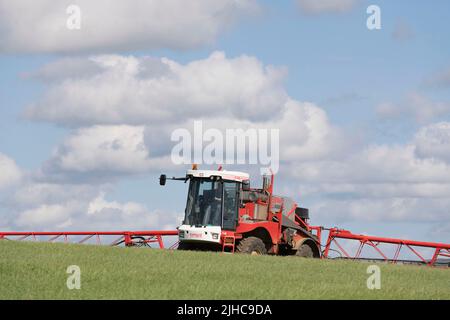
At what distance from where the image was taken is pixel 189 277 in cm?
2003

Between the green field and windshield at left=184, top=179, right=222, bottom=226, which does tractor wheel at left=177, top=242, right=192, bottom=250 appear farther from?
the green field

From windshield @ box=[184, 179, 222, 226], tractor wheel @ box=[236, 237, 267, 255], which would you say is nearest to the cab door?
windshield @ box=[184, 179, 222, 226]

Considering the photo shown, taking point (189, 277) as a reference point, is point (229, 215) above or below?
above

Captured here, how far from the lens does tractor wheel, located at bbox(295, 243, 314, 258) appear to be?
31.9 metres

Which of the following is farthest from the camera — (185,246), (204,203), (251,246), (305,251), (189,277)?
(305,251)

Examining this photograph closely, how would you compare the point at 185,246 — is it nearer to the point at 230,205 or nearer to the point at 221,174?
the point at 230,205

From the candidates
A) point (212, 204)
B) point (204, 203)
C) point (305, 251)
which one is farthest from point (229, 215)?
point (305, 251)

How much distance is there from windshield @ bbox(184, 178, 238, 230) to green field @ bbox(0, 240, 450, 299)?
1758 mm

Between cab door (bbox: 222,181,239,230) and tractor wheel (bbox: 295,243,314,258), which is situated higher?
cab door (bbox: 222,181,239,230)

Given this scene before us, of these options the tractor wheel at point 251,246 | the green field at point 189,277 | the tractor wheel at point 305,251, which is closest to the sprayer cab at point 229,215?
the tractor wheel at point 251,246

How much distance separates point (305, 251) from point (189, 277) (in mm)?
12766

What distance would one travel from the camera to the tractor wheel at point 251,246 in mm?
28891
